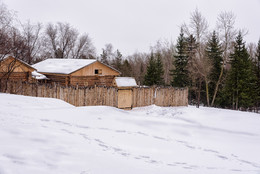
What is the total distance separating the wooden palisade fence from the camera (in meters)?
14.6

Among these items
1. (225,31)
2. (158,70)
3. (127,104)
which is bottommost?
(127,104)

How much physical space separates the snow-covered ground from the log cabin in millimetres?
14574

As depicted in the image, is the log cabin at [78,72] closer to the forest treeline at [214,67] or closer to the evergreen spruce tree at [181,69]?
the forest treeline at [214,67]

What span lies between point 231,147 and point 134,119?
2615 mm

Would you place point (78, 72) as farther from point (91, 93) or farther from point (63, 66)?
point (91, 93)

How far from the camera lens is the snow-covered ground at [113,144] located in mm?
3305

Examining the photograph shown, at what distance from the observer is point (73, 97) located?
1477 centimetres

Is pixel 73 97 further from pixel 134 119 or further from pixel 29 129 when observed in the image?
pixel 29 129

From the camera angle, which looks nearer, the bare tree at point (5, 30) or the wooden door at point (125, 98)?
the bare tree at point (5, 30)

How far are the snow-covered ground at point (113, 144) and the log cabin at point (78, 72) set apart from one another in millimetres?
14574

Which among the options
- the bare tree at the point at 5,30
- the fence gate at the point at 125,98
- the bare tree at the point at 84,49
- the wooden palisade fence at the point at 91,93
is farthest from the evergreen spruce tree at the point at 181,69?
the bare tree at the point at 84,49

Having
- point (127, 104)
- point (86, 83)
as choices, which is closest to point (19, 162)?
point (127, 104)

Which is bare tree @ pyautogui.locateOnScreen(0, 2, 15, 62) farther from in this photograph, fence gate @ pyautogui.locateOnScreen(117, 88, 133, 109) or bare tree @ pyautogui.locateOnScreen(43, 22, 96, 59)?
bare tree @ pyautogui.locateOnScreen(43, 22, 96, 59)

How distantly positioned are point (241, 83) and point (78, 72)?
67.8 feet
